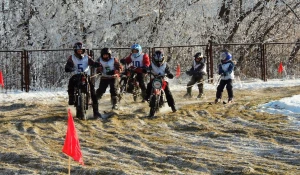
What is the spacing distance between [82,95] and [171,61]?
42.8 feet

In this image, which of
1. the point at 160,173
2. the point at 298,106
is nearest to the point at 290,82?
the point at 298,106

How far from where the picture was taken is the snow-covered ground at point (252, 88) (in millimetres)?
11655

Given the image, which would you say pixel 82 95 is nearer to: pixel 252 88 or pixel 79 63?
pixel 79 63

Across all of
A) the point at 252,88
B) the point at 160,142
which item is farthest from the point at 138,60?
the point at 252,88

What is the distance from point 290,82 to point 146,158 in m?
15.0

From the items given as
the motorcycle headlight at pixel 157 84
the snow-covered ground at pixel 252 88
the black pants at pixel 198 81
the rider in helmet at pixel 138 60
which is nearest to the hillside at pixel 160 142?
the snow-covered ground at pixel 252 88

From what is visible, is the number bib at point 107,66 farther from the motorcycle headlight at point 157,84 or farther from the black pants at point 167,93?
the motorcycle headlight at point 157,84

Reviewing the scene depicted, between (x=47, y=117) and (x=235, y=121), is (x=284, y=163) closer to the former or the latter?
(x=235, y=121)

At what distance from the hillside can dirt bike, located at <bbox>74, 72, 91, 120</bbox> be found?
10.4 inches

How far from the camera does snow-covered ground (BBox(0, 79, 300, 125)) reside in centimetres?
1166

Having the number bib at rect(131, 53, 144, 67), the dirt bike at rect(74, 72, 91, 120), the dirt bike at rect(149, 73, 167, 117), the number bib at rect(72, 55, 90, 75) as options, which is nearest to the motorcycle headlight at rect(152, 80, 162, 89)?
the dirt bike at rect(149, 73, 167, 117)

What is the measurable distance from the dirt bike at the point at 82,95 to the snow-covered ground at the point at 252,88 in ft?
13.1

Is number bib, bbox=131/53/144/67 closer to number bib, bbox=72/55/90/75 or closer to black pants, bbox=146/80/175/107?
black pants, bbox=146/80/175/107

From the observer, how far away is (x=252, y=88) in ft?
63.4
